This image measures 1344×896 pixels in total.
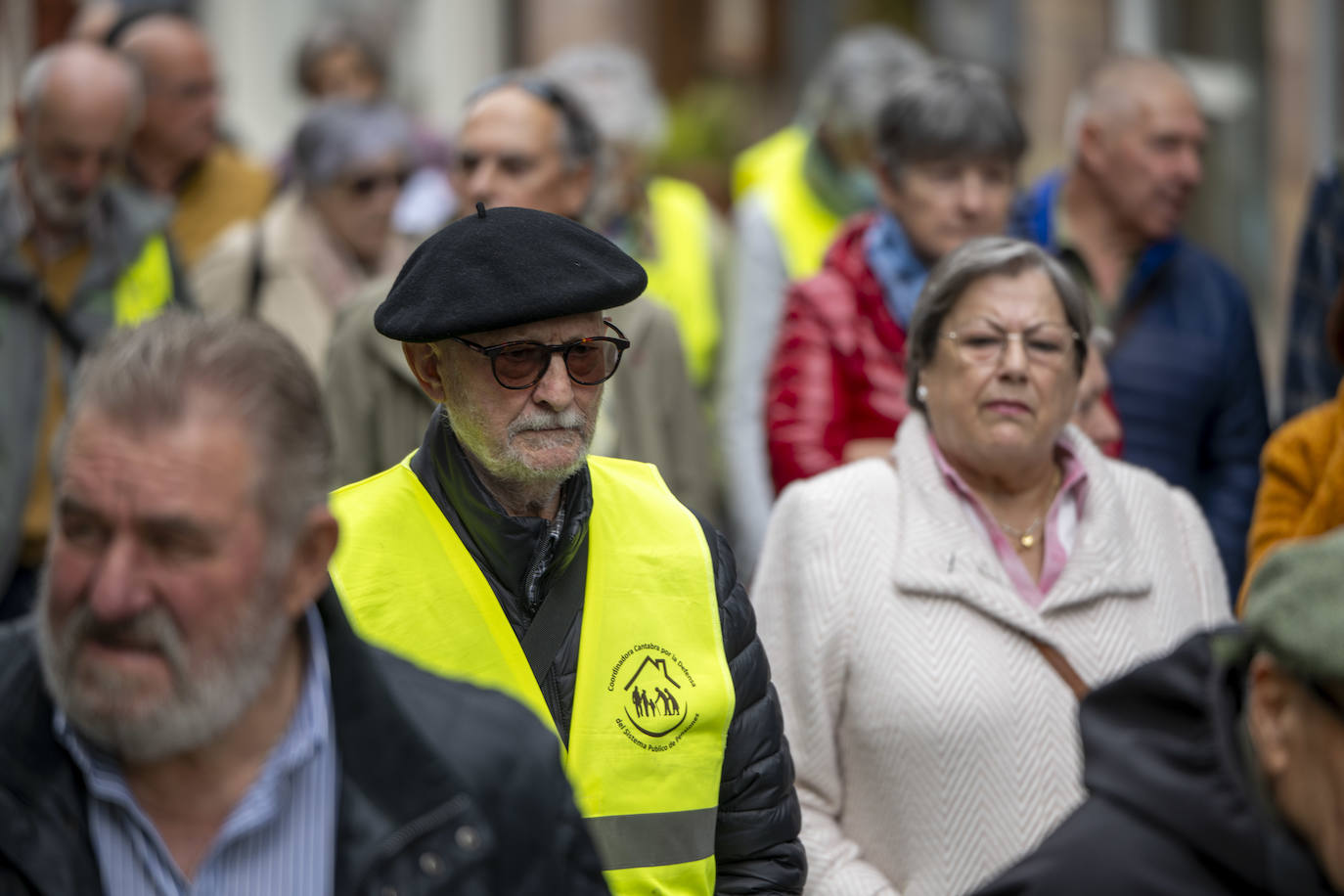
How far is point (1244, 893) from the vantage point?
2598 millimetres

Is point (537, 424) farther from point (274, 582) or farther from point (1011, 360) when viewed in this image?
point (1011, 360)

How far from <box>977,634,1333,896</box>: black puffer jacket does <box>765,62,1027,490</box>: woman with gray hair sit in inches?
115

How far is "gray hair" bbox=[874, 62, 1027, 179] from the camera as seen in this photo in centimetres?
602

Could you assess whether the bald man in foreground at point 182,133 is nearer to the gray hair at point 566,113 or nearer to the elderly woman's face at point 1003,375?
the gray hair at point 566,113

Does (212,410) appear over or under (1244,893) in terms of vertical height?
over

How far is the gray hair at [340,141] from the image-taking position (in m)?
6.99

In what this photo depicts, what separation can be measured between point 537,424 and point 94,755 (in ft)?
3.85

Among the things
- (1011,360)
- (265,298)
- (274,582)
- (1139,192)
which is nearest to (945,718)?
(1011,360)

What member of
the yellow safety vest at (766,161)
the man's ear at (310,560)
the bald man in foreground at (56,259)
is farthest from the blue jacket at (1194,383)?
the man's ear at (310,560)

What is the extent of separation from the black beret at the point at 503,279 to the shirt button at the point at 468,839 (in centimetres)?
112

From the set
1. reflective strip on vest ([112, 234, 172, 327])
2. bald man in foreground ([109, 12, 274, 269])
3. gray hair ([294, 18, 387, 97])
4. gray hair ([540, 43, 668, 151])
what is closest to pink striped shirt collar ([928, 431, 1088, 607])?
reflective strip on vest ([112, 234, 172, 327])

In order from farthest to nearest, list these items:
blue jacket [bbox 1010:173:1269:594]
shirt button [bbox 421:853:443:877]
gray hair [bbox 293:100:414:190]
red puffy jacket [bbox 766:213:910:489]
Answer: gray hair [bbox 293:100:414:190], blue jacket [bbox 1010:173:1269:594], red puffy jacket [bbox 766:213:910:489], shirt button [bbox 421:853:443:877]

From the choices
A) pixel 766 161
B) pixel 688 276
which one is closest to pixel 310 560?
pixel 688 276

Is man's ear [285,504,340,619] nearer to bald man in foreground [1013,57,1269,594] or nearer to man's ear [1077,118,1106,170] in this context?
bald man in foreground [1013,57,1269,594]
